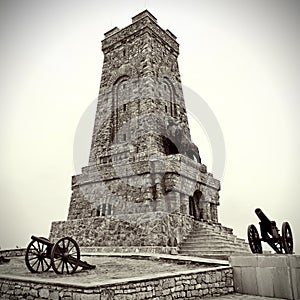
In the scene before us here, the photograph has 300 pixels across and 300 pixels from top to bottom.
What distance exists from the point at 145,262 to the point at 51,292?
3761 millimetres

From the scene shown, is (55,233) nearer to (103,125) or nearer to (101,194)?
(101,194)

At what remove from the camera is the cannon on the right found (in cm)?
935

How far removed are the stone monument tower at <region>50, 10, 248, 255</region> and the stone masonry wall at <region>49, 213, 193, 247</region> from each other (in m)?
0.04

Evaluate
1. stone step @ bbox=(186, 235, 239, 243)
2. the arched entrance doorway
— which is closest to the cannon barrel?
stone step @ bbox=(186, 235, 239, 243)

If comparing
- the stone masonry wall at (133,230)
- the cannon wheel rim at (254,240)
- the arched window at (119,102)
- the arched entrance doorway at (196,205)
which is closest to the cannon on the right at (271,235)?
the cannon wheel rim at (254,240)

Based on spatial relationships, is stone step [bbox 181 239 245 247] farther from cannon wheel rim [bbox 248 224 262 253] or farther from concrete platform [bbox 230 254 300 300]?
concrete platform [bbox 230 254 300 300]

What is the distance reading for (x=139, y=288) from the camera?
6.20 m

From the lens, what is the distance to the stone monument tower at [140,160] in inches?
513

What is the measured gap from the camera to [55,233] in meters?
15.1

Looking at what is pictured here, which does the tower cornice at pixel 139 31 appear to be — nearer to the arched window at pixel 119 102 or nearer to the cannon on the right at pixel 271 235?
the arched window at pixel 119 102

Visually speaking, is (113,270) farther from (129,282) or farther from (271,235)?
(271,235)

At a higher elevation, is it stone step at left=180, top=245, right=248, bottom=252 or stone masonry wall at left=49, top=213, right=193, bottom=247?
stone masonry wall at left=49, top=213, right=193, bottom=247

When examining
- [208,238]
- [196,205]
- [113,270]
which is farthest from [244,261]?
[196,205]

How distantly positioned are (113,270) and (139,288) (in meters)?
2.12
